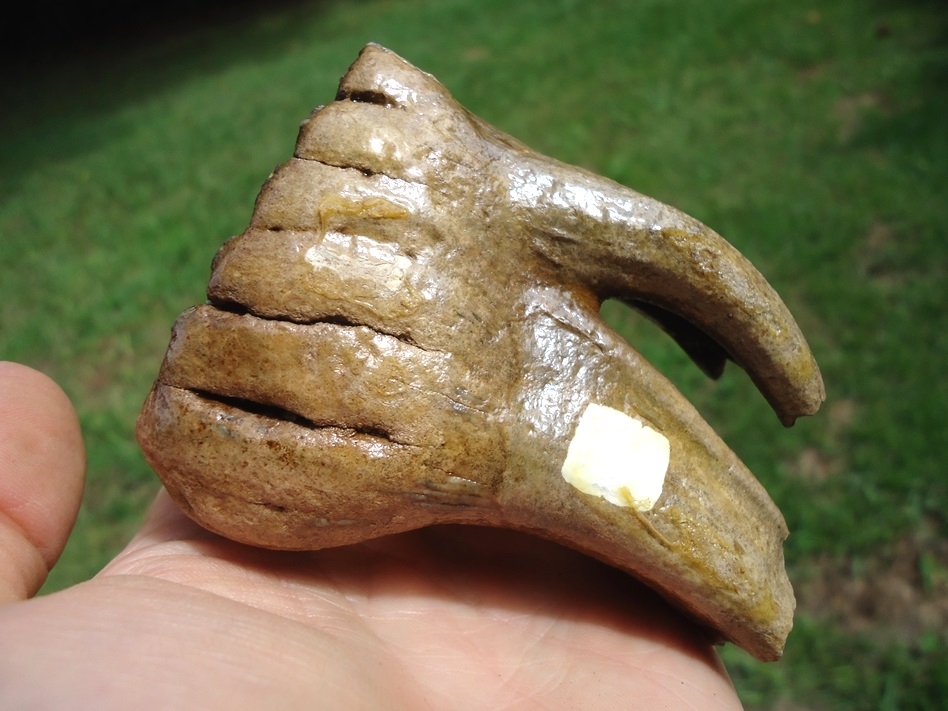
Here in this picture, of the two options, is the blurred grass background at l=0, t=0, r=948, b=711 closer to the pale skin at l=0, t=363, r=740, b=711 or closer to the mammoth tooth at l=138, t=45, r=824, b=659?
the pale skin at l=0, t=363, r=740, b=711

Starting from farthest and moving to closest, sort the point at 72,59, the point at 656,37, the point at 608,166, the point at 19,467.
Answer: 1. the point at 72,59
2. the point at 656,37
3. the point at 608,166
4. the point at 19,467

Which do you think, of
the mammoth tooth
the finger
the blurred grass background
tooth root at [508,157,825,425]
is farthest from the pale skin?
the blurred grass background

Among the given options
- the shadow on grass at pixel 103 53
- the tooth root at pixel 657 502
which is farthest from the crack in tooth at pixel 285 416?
the shadow on grass at pixel 103 53

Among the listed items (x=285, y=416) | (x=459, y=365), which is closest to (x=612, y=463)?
(x=459, y=365)

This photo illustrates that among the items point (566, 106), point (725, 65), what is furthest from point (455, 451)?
point (725, 65)

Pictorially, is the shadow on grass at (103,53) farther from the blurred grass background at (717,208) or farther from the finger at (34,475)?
the finger at (34,475)

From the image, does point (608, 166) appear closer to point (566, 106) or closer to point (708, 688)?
point (566, 106)

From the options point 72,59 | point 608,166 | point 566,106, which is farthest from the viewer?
point 72,59
